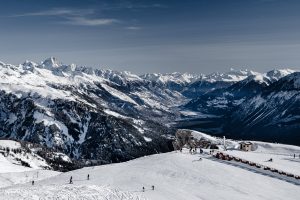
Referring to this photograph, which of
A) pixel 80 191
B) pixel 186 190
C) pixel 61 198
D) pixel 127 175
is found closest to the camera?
pixel 61 198

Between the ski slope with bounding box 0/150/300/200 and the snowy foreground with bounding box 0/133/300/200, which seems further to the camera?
the ski slope with bounding box 0/150/300/200

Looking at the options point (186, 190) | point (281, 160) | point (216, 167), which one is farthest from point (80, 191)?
point (281, 160)

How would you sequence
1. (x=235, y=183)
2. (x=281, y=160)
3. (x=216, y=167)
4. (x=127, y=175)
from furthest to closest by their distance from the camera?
(x=281, y=160) → (x=216, y=167) → (x=127, y=175) → (x=235, y=183)

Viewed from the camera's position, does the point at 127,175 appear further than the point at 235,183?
Yes

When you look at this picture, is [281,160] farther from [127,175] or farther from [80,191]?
[80,191]

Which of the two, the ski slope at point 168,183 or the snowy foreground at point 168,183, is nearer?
the snowy foreground at point 168,183
